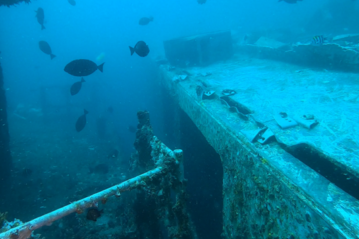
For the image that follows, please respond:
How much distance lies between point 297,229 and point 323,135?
1448 millimetres

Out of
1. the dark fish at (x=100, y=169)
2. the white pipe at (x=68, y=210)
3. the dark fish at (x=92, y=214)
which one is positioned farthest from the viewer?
the dark fish at (x=100, y=169)

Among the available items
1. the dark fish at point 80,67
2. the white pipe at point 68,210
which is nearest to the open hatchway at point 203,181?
the white pipe at point 68,210

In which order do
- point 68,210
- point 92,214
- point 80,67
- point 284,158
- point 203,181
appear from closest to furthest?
point 68,210
point 92,214
point 284,158
point 80,67
point 203,181

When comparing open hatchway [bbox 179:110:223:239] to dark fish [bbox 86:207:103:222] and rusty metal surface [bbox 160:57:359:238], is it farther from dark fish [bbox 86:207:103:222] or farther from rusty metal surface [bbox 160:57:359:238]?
dark fish [bbox 86:207:103:222]

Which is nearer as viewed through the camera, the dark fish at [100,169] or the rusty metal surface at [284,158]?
the rusty metal surface at [284,158]

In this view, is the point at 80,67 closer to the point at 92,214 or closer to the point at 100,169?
the point at 92,214

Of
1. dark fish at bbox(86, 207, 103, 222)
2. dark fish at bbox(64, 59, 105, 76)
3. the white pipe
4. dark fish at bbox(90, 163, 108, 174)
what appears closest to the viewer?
the white pipe

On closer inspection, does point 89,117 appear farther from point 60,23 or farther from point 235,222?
point 60,23

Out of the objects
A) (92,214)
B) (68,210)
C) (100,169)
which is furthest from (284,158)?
(100,169)

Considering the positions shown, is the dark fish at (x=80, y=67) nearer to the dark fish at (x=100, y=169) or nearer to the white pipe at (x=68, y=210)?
the white pipe at (x=68, y=210)

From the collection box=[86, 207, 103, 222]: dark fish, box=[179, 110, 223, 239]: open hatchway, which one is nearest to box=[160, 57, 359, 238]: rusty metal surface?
box=[179, 110, 223, 239]: open hatchway

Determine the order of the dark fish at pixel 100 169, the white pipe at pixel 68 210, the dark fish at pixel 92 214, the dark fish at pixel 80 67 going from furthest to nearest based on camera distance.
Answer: the dark fish at pixel 100 169, the dark fish at pixel 80 67, the dark fish at pixel 92 214, the white pipe at pixel 68 210

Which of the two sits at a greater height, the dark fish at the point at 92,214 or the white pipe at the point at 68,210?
the white pipe at the point at 68,210

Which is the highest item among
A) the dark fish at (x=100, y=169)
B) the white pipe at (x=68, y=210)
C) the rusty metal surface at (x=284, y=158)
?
the white pipe at (x=68, y=210)
